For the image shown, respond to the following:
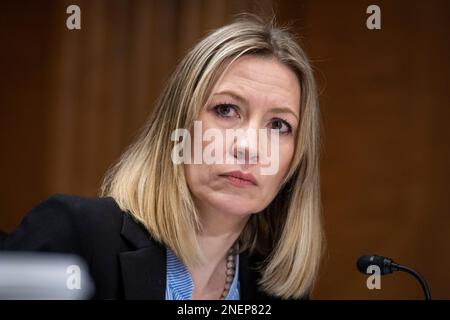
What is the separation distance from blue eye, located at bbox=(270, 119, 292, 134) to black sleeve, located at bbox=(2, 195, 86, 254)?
39cm

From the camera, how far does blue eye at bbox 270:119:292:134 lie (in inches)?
42.1

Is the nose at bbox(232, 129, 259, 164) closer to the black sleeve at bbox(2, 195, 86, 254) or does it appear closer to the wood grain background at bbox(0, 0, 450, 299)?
the black sleeve at bbox(2, 195, 86, 254)

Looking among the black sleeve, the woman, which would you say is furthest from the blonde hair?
the black sleeve

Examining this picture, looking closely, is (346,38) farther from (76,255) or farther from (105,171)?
(76,255)

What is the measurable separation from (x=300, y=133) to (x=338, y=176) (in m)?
0.57

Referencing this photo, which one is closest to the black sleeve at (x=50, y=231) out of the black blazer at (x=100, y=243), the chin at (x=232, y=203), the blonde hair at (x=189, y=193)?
the black blazer at (x=100, y=243)

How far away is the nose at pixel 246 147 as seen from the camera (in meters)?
0.99

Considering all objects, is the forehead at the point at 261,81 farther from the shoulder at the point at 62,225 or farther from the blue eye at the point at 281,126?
the shoulder at the point at 62,225

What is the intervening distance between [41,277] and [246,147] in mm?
388

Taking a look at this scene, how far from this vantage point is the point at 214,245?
112 cm

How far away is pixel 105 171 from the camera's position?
4.76ft

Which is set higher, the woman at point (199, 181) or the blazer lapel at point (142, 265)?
the woman at point (199, 181)
